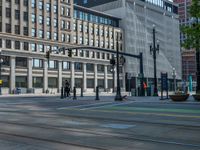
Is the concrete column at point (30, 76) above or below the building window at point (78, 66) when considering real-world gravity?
below

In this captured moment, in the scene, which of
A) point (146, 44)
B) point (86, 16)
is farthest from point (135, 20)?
point (86, 16)

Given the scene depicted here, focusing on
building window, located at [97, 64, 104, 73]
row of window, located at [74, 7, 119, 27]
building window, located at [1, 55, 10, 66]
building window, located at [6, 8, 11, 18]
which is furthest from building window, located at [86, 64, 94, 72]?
building window, located at [6, 8, 11, 18]

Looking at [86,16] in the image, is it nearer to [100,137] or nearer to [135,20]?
[135,20]

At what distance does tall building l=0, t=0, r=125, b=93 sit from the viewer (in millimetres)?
71188

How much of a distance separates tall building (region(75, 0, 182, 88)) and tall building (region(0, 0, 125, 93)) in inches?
188

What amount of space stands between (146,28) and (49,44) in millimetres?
40862

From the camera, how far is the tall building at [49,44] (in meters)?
71.2

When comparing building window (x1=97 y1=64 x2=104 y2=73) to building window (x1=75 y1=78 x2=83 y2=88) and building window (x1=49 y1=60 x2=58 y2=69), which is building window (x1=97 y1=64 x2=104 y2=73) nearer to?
building window (x1=75 y1=78 x2=83 y2=88)

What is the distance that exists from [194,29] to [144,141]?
11.1m

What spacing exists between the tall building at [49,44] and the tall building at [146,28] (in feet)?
15.7

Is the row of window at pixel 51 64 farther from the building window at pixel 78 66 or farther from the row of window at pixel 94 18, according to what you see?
the row of window at pixel 94 18

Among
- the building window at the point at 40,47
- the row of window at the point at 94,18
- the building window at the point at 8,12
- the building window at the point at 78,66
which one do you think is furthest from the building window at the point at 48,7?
the building window at the point at 78,66

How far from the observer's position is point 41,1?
78625 millimetres

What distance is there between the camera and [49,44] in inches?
3120
